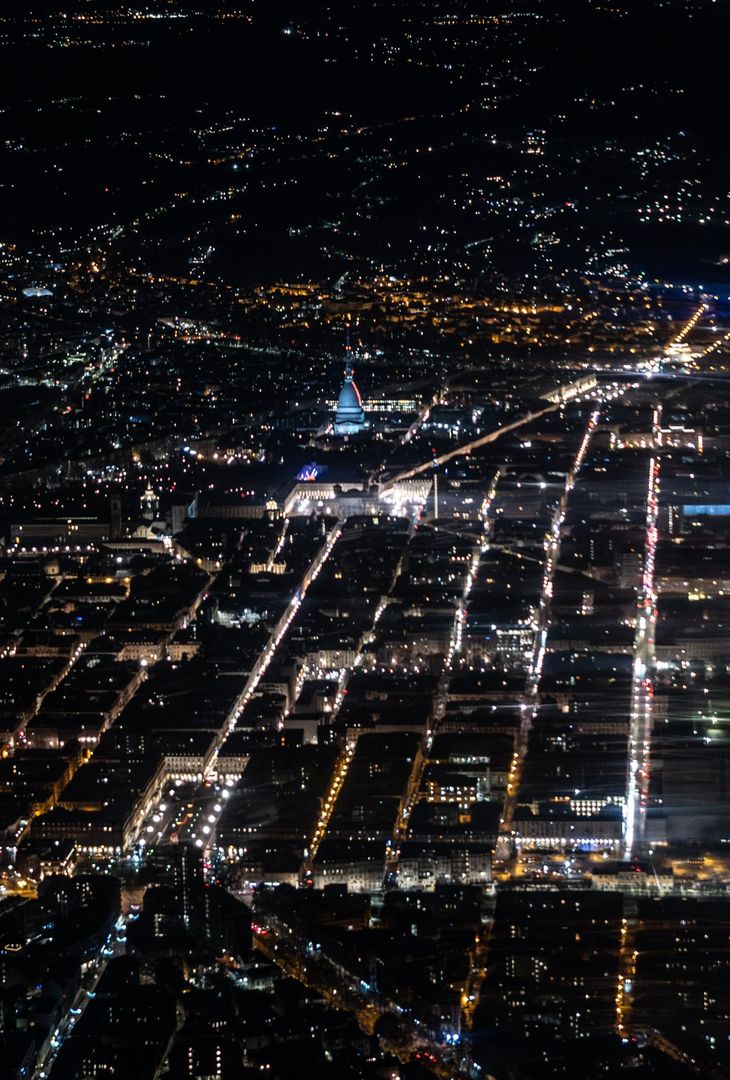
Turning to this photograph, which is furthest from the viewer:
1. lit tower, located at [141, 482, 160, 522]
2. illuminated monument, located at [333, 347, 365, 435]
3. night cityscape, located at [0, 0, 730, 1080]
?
illuminated monument, located at [333, 347, 365, 435]

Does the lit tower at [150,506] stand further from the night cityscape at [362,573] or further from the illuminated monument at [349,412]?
the illuminated monument at [349,412]

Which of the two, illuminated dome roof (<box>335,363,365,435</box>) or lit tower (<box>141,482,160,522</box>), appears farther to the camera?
illuminated dome roof (<box>335,363,365,435</box>)

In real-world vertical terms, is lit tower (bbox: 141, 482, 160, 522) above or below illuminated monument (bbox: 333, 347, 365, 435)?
above

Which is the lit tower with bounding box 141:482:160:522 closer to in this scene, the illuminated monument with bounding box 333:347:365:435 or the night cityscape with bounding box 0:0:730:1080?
the night cityscape with bounding box 0:0:730:1080

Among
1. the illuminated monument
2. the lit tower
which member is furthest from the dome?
the lit tower

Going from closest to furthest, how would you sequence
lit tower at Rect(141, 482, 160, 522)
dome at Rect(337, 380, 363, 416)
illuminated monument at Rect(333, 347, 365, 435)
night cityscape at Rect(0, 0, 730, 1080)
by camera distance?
night cityscape at Rect(0, 0, 730, 1080)
lit tower at Rect(141, 482, 160, 522)
illuminated monument at Rect(333, 347, 365, 435)
dome at Rect(337, 380, 363, 416)

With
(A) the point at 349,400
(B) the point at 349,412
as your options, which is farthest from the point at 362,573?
(A) the point at 349,400

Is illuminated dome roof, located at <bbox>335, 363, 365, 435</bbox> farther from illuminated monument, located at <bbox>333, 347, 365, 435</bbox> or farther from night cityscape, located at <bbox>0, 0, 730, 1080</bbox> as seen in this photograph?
night cityscape, located at <bbox>0, 0, 730, 1080</bbox>
